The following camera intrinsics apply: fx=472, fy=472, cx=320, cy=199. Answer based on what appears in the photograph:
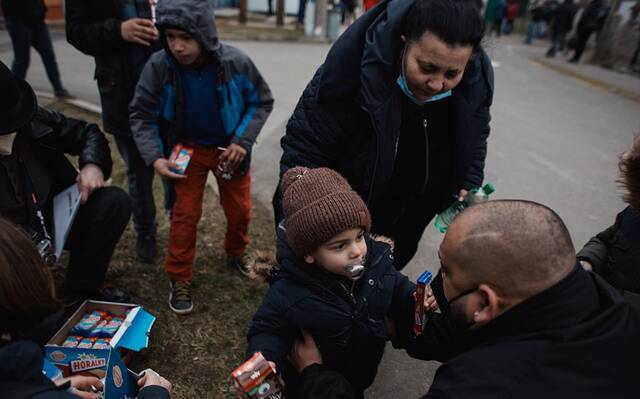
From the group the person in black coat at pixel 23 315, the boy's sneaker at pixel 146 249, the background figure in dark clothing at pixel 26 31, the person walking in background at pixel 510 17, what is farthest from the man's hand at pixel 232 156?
the person walking in background at pixel 510 17

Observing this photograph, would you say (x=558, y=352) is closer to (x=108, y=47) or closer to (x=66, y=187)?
(x=66, y=187)

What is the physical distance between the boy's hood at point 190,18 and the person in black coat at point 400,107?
2.74 ft

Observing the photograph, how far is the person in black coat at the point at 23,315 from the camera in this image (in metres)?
1.20

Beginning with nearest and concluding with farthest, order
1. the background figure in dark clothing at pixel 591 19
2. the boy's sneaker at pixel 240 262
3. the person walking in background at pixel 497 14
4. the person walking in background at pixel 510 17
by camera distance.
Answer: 1. the boy's sneaker at pixel 240 262
2. the background figure in dark clothing at pixel 591 19
3. the person walking in background at pixel 497 14
4. the person walking in background at pixel 510 17

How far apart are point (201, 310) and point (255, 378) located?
1.51 metres

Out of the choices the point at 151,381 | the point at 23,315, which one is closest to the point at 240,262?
the point at 151,381

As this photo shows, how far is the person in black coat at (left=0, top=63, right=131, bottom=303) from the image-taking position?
224 cm

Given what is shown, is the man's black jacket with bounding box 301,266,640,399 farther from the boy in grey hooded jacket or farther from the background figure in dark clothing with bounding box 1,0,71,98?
the background figure in dark clothing with bounding box 1,0,71,98

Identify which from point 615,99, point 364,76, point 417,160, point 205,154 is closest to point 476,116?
point 417,160

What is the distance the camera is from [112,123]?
2932mm

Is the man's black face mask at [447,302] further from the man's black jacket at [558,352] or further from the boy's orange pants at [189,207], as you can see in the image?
the boy's orange pants at [189,207]

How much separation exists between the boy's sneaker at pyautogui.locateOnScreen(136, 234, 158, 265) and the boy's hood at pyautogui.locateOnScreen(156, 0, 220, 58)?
4.57 feet

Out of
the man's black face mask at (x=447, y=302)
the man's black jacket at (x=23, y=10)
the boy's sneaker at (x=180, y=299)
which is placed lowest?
the boy's sneaker at (x=180, y=299)

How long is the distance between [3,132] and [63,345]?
1.01 metres
